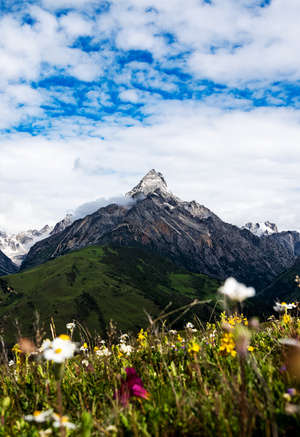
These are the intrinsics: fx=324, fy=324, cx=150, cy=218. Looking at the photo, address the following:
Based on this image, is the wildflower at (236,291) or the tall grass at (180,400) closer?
the wildflower at (236,291)

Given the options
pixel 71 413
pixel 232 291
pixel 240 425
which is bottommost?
pixel 71 413

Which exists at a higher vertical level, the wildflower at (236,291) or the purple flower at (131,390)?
the wildflower at (236,291)

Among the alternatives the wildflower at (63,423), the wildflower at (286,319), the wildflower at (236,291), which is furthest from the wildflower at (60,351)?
the wildflower at (286,319)

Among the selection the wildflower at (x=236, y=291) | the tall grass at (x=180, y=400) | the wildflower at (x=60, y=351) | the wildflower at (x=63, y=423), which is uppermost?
the wildflower at (x=236, y=291)

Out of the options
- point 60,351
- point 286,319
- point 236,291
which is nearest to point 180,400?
point 60,351

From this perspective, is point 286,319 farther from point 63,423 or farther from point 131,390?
point 63,423

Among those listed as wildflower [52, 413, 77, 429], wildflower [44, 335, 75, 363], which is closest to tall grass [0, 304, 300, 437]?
wildflower [52, 413, 77, 429]

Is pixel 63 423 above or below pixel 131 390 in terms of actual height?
above

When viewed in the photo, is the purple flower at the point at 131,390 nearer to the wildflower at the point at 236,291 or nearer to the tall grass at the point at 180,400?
the tall grass at the point at 180,400

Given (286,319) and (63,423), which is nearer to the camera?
(63,423)

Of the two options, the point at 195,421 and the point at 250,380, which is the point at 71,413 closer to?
the point at 195,421

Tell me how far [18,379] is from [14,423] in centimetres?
189

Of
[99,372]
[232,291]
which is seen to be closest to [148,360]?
[99,372]

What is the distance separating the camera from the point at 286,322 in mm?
6582
